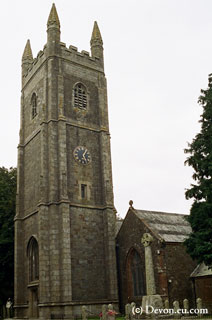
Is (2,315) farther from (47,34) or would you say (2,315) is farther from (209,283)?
(47,34)

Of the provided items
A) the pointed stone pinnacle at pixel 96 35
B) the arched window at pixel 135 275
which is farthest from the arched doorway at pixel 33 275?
the pointed stone pinnacle at pixel 96 35

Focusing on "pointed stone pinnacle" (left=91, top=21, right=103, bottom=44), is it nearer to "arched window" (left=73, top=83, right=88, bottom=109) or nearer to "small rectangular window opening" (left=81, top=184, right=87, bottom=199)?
"arched window" (left=73, top=83, right=88, bottom=109)

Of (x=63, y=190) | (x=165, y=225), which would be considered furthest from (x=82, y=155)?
(x=165, y=225)

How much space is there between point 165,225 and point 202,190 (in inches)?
418

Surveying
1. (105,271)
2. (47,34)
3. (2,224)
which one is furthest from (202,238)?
(47,34)

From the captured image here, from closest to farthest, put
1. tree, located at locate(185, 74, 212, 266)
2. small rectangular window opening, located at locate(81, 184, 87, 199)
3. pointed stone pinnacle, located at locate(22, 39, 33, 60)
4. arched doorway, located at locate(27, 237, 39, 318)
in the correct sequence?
tree, located at locate(185, 74, 212, 266), arched doorway, located at locate(27, 237, 39, 318), small rectangular window opening, located at locate(81, 184, 87, 199), pointed stone pinnacle, located at locate(22, 39, 33, 60)

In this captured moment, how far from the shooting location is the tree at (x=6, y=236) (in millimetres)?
38500

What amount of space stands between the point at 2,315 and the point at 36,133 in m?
23.6

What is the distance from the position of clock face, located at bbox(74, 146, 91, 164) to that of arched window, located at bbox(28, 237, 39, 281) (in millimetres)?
7978

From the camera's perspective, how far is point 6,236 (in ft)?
128

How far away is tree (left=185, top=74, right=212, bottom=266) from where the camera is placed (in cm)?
2402

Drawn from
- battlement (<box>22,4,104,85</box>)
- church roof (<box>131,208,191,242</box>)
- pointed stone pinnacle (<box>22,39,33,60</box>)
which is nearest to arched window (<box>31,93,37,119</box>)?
battlement (<box>22,4,104,85</box>)

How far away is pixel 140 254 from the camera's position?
32.4 meters

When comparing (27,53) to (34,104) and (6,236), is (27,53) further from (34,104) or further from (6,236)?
(6,236)
